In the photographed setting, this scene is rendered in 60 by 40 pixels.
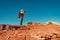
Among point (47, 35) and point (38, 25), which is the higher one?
point (38, 25)

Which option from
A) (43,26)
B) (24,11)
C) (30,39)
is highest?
(24,11)

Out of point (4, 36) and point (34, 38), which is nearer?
point (34, 38)

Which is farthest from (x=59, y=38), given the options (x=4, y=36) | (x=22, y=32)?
(x=4, y=36)

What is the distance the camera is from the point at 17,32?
1282cm

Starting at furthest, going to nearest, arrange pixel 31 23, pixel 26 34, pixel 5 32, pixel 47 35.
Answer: pixel 31 23 → pixel 5 32 → pixel 26 34 → pixel 47 35

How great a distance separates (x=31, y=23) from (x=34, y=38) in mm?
3557

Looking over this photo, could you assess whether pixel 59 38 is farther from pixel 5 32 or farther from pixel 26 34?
pixel 5 32

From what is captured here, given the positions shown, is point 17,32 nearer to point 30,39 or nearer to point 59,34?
point 30,39

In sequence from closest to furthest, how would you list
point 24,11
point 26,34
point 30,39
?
point 30,39
point 26,34
point 24,11

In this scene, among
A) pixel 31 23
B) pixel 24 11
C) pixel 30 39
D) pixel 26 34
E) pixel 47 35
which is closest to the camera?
pixel 47 35

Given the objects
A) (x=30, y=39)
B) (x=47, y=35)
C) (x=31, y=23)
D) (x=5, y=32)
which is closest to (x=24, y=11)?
(x=31, y=23)

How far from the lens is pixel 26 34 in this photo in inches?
484

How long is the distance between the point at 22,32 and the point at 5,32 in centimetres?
153

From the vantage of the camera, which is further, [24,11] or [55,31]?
[24,11]
